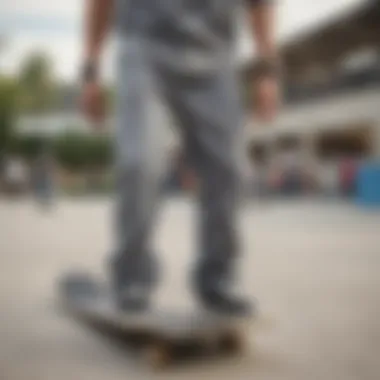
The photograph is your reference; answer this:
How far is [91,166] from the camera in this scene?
91 cm

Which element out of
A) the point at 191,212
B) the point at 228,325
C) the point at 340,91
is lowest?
the point at 228,325

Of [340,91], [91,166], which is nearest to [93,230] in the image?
[91,166]

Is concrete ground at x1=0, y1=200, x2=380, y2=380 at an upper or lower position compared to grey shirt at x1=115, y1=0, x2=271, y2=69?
lower

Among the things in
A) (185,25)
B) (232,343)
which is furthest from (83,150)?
(232,343)

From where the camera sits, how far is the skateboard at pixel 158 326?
3.10 ft

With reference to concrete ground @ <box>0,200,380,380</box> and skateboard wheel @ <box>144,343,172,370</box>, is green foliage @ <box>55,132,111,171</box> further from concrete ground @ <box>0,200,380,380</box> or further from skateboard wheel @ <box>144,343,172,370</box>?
skateboard wheel @ <box>144,343,172,370</box>

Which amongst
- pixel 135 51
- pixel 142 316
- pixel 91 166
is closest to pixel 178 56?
pixel 135 51

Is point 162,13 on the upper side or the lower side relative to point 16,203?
upper

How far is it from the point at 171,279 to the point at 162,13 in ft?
0.91

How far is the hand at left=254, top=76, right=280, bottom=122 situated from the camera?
920 mm

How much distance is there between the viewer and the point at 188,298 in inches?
38.2

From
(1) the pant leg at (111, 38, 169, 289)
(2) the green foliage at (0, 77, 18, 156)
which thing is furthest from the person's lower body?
(2) the green foliage at (0, 77, 18, 156)

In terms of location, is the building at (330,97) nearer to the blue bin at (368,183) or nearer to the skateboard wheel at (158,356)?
the blue bin at (368,183)

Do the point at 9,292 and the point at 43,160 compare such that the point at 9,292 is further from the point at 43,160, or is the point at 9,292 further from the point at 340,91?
the point at 340,91
